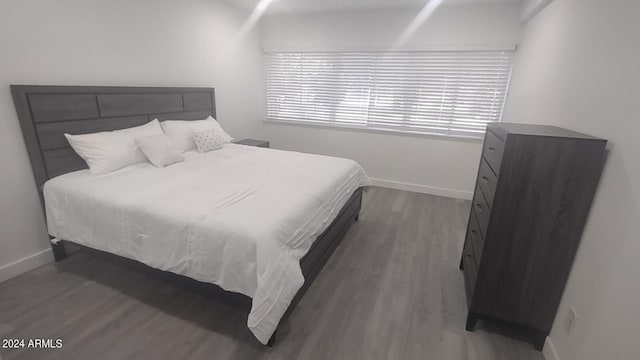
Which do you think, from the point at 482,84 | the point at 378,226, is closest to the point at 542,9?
the point at 482,84

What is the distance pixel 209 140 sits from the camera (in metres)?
3.25

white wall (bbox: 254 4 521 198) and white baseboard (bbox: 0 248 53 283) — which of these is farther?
white wall (bbox: 254 4 521 198)

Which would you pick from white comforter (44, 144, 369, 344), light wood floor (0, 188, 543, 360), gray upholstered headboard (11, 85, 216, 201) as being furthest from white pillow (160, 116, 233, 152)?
light wood floor (0, 188, 543, 360)

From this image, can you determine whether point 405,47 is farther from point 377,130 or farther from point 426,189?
point 426,189

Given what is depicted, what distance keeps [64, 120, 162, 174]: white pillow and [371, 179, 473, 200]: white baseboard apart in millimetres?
3165

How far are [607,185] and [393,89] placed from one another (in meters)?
3.07

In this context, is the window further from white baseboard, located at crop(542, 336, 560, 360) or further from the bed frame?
white baseboard, located at crop(542, 336, 560, 360)

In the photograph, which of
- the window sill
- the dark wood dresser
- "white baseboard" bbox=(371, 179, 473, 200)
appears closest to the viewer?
the dark wood dresser

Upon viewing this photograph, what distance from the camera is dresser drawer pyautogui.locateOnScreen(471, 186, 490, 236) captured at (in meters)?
1.69

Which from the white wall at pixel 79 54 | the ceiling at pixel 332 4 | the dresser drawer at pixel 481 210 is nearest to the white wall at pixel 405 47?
the ceiling at pixel 332 4

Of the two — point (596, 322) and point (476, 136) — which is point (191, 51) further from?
point (596, 322)

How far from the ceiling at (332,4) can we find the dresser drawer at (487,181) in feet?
7.81

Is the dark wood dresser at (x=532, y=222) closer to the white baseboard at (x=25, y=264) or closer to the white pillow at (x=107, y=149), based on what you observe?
the white pillow at (x=107, y=149)

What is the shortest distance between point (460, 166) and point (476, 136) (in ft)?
1.44
